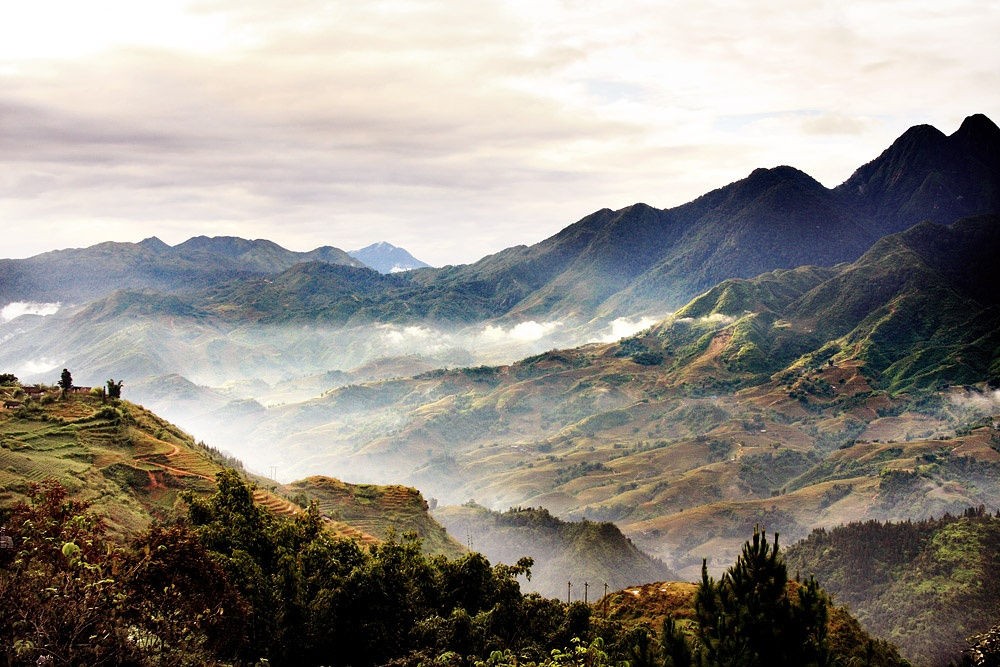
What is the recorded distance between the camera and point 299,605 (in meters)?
44.1

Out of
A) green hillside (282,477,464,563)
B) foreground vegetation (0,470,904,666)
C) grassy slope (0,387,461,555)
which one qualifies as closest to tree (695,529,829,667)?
foreground vegetation (0,470,904,666)

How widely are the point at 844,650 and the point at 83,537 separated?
197ft

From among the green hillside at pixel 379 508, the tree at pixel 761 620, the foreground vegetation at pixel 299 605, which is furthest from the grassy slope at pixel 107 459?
the tree at pixel 761 620

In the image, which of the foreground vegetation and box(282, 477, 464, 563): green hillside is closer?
the foreground vegetation

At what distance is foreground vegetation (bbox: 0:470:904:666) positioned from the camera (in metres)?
22.9

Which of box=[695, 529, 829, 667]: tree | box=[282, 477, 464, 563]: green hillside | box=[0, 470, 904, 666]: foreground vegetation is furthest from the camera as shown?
box=[282, 477, 464, 563]: green hillside

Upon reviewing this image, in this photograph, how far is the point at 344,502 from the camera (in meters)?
148

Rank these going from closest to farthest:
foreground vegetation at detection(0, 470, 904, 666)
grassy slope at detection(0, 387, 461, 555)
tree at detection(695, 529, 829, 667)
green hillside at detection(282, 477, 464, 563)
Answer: foreground vegetation at detection(0, 470, 904, 666), tree at detection(695, 529, 829, 667), grassy slope at detection(0, 387, 461, 555), green hillside at detection(282, 477, 464, 563)

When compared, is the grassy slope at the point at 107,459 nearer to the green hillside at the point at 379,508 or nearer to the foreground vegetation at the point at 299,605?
the foreground vegetation at the point at 299,605

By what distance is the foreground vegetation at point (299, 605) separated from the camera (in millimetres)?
22922

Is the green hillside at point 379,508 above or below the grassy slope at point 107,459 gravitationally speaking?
below

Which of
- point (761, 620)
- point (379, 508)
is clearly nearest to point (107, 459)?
point (379, 508)

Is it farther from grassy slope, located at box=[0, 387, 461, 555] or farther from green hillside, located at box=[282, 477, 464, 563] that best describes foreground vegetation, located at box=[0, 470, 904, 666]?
green hillside, located at box=[282, 477, 464, 563]

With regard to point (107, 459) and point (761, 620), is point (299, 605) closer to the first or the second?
point (761, 620)
